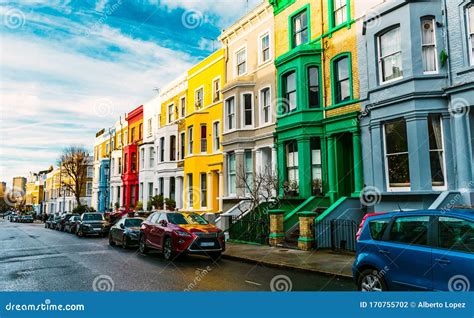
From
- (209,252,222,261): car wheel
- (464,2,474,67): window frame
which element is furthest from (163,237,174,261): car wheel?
(464,2,474,67): window frame

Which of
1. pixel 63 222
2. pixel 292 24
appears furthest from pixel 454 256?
pixel 63 222

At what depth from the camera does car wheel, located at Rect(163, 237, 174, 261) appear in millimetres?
12919

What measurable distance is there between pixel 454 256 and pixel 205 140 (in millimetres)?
22904

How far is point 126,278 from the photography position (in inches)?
378

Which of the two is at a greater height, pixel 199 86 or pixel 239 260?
pixel 199 86

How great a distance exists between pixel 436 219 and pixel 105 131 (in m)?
51.2

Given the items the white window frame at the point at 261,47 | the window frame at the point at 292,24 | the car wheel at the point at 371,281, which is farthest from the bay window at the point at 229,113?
the car wheel at the point at 371,281

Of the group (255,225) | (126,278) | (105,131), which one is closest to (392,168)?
(255,225)

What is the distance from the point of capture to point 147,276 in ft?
32.6

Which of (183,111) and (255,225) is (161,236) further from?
(183,111)

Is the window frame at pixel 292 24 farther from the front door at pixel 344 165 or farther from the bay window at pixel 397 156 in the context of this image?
the bay window at pixel 397 156

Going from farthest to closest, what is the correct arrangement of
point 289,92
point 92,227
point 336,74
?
1. point 92,227
2. point 289,92
3. point 336,74

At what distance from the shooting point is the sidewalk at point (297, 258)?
10.5m

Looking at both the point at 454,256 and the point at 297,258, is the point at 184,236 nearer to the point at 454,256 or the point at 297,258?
the point at 297,258
